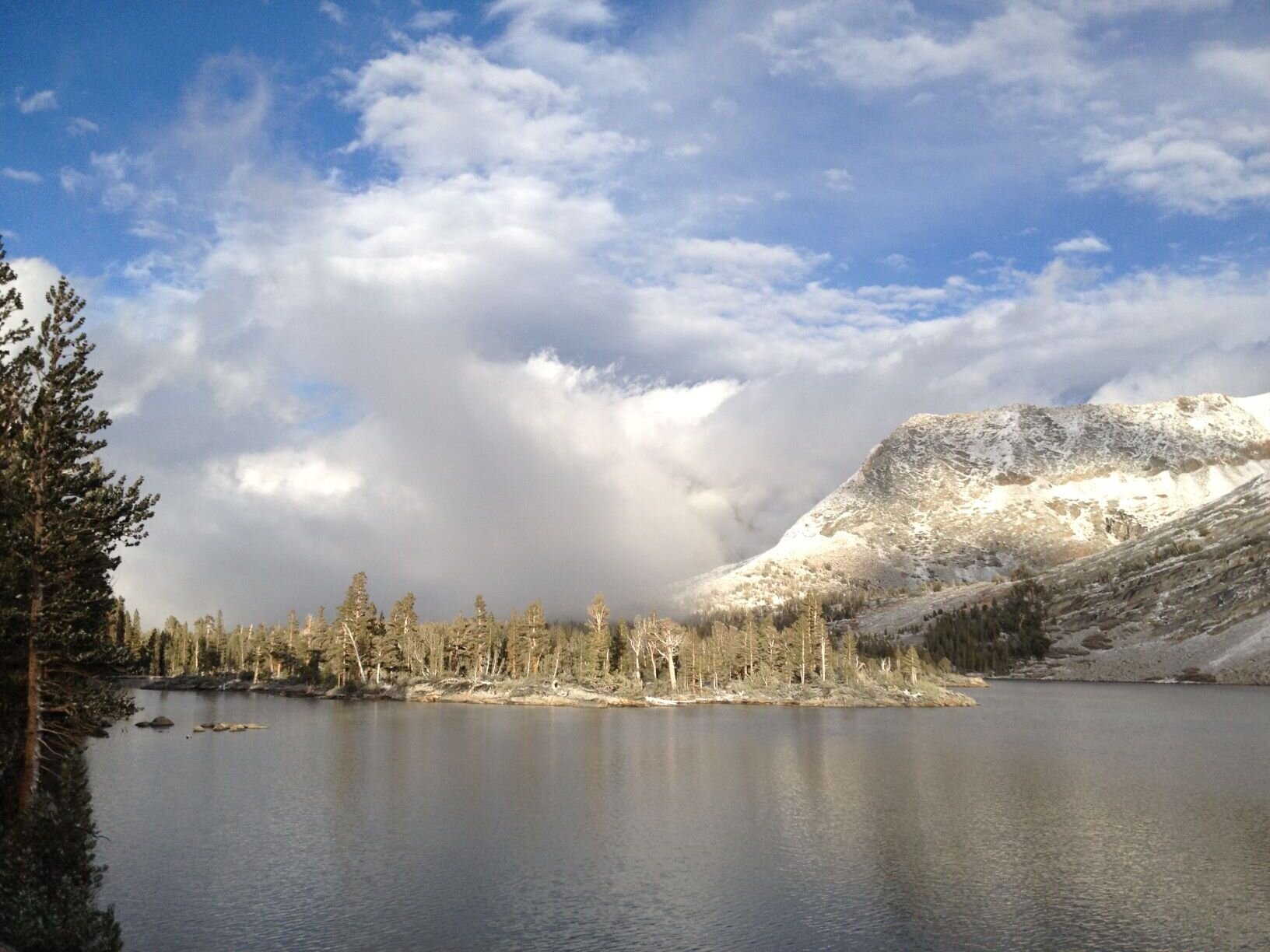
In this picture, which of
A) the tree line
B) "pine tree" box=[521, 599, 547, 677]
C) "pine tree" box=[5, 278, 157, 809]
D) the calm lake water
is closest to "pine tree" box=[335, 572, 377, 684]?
the tree line

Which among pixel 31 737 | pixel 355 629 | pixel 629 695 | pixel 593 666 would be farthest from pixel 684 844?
pixel 355 629

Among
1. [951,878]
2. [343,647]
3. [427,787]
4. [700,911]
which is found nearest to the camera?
[700,911]

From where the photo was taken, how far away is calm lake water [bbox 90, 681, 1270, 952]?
3145cm

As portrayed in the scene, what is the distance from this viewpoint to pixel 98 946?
25.5 meters

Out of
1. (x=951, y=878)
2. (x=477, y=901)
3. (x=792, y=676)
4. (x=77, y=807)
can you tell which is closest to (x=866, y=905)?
(x=951, y=878)

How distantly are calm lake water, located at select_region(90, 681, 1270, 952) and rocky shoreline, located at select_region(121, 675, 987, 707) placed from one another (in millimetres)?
64033

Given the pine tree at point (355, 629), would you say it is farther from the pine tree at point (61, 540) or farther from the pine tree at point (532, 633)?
the pine tree at point (61, 540)

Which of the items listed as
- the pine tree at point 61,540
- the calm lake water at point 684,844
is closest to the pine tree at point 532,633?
the calm lake water at point 684,844

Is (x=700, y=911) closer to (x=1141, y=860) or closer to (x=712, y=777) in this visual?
(x=1141, y=860)

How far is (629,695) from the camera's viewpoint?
503 feet

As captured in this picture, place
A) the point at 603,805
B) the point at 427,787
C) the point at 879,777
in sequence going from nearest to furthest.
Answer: the point at 603,805 → the point at 427,787 → the point at 879,777

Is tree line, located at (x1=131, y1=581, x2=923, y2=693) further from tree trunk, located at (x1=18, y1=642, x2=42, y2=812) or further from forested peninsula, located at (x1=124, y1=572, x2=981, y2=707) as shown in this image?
tree trunk, located at (x1=18, y1=642, x2=42, y2=812)

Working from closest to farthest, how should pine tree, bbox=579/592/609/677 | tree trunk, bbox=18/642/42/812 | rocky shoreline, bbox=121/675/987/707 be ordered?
tree trunk, bbox=18/642/42/812
rocky shoreline, bbox=121/675/987/707
pine tree, bbox=579/592/609/677

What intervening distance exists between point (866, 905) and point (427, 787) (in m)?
35.1
